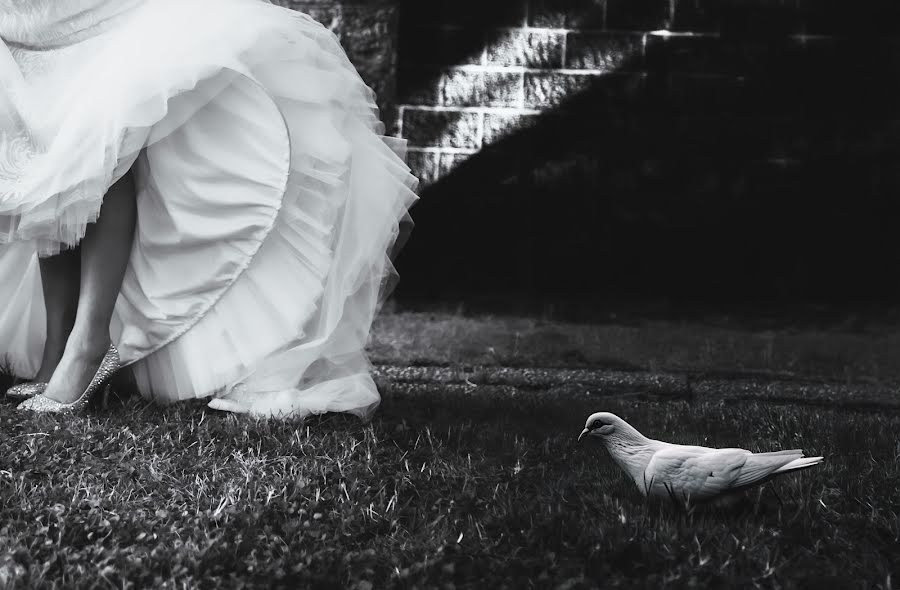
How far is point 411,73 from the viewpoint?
452 cm

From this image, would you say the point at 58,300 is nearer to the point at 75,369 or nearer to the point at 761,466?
the point at 75,369

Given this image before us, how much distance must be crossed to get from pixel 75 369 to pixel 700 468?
6.02 feet

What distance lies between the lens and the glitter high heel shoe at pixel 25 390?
2.93m

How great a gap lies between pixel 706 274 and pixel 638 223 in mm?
412

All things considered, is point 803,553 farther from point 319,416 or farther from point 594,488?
point 319,416

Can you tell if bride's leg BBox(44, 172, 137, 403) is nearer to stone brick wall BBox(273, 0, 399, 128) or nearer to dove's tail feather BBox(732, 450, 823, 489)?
stone brick wall BBox(273, 0, 399, 128)

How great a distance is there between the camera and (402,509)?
216cm

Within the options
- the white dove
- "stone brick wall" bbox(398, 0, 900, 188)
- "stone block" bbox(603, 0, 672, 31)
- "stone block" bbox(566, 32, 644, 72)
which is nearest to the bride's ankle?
the white dove

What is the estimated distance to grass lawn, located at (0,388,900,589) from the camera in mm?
1862

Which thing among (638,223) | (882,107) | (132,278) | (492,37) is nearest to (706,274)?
(638,223)

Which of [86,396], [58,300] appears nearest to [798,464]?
[86,396]

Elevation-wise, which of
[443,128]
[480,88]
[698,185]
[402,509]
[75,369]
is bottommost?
[402,509]

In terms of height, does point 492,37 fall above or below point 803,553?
above

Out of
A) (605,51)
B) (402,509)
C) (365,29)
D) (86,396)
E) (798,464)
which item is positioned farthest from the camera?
(605,51)
